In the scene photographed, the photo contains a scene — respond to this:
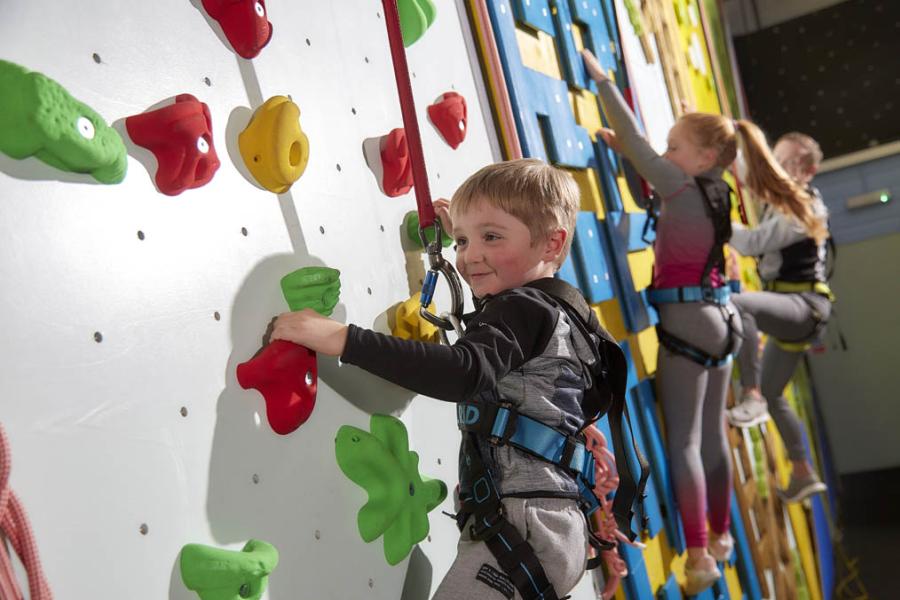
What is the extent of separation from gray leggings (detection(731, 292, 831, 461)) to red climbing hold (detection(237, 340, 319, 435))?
167 centimetres

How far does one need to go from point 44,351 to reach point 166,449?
0.15 meters

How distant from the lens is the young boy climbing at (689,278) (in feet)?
6.53

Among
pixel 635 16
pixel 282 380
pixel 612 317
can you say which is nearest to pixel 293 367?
pixel 282 380

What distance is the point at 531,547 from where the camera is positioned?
38.3 inches

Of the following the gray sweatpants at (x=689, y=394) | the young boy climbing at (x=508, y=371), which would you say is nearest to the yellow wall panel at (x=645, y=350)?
the gray sweatpants at (x=689, y=394)

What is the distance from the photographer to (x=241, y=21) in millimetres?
923

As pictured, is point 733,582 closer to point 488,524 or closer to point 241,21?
point 488,524

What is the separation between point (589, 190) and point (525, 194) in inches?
35.3

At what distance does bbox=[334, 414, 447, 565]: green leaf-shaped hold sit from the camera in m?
0.99

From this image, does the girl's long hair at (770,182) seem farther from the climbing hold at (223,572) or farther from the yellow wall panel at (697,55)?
the climbing hold at (223,572)

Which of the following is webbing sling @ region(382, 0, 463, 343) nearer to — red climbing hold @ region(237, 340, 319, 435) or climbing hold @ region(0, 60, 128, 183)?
red climbing hold @ region(237, 340, 319, 435)

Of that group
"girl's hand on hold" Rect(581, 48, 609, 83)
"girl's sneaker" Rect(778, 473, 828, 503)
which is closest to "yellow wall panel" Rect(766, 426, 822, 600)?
"girl's sneaker" Rect(778, 473, 828, 503)

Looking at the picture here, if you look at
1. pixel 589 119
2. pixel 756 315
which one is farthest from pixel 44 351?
pixel 756 315

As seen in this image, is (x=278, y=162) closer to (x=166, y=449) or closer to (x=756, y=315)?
(x=166, y=449)
